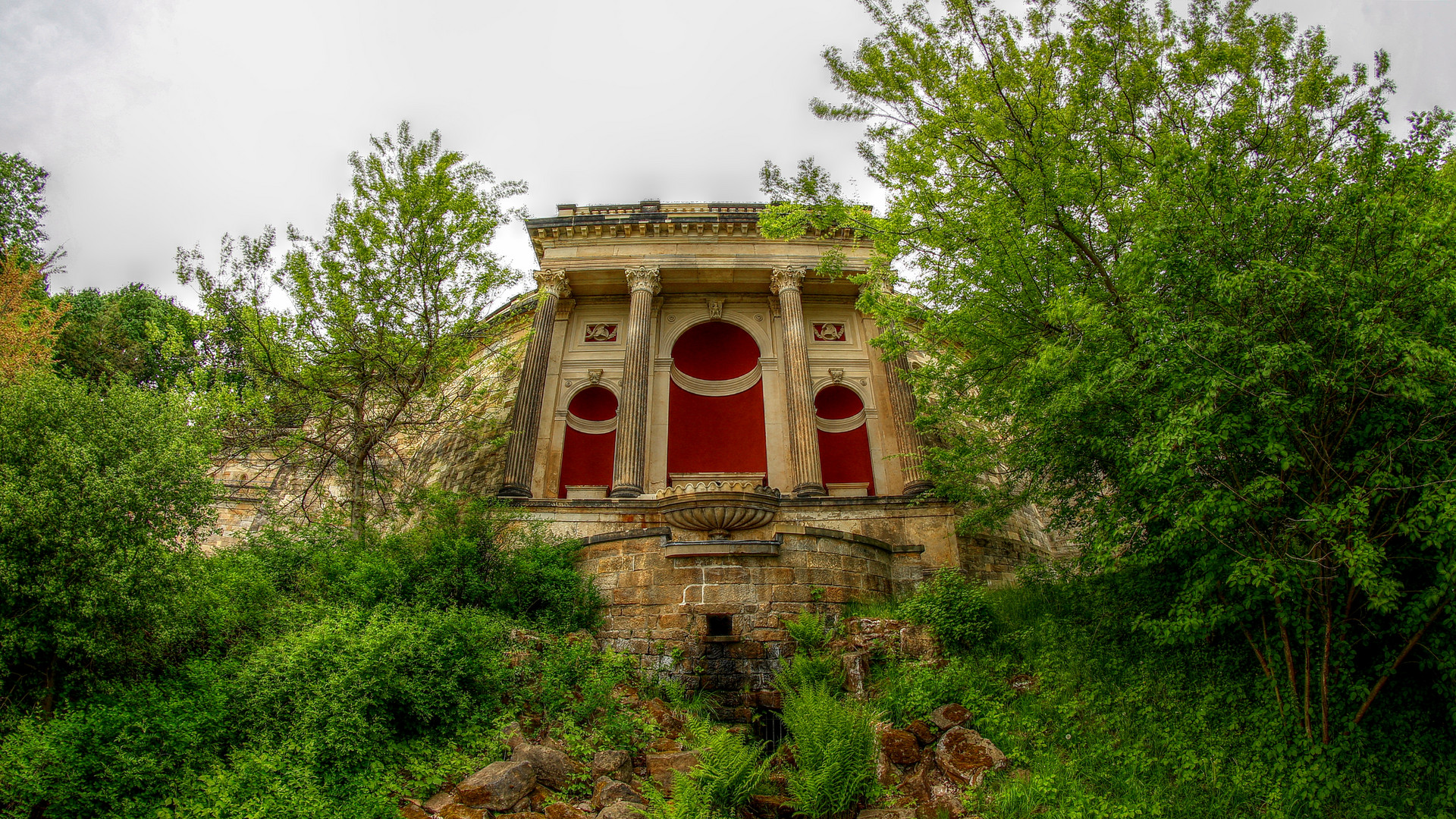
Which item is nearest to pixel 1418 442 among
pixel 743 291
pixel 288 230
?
pixel 288 230

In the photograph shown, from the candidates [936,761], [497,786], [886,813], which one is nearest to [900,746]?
[936,761]

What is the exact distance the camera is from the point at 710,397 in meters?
23.2

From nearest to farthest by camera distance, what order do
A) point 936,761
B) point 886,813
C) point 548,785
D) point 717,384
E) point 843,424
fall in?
1. point 886,813
2. point 548,785
3. point 936,761
4. point 843,424
5. point 717,384

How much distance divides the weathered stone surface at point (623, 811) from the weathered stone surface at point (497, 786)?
0.83 metres

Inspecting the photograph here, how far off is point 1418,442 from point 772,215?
412 inches

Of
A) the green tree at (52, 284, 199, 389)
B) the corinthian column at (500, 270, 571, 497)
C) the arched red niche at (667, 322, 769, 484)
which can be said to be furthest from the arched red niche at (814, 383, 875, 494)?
the green tree at (52, 284, 199, 389)

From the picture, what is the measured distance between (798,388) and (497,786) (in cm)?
1419

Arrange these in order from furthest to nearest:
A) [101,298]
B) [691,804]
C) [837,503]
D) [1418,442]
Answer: [101,298], [837,503], [691,804], [1418,442]

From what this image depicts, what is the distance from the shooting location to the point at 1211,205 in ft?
24.5

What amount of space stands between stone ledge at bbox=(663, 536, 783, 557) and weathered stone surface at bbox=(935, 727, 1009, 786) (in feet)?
13.9

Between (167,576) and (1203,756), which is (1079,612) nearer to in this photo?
(1203,756)

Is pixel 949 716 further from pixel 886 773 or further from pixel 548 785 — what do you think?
Answer: pixel 548 785

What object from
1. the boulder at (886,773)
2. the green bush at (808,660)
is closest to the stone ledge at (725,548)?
the green bush at (808,660)

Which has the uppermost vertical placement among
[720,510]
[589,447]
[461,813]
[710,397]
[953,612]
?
[710,397]
